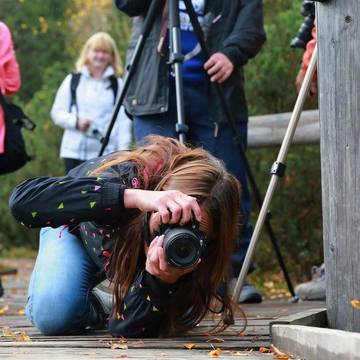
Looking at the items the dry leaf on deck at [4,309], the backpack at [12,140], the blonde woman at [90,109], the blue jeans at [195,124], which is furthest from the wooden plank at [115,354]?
the blonde woman at [90,109]

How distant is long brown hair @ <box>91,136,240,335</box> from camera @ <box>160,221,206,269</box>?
0.65 ft

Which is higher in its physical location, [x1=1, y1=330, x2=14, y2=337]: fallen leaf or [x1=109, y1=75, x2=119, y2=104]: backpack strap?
[x1=109, y1=75, x2=119, y2=104]: backpack strap

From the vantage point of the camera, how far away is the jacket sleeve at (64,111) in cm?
717

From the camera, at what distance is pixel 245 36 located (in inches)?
194

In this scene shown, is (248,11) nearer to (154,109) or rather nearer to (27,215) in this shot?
(154,109)

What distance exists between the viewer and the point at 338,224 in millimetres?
3090

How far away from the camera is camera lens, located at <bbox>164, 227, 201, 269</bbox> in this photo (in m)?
2.83

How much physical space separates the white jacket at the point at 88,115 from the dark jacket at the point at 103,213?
369 cm

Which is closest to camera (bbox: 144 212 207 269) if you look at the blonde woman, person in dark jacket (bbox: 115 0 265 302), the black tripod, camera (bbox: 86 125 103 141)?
the black tripod

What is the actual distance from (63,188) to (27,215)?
14 centimetres

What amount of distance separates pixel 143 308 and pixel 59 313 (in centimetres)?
43

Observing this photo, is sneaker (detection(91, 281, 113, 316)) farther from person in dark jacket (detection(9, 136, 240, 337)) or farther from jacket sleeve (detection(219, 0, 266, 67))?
jacket sleeve (detection(219, 0, 266, 67))

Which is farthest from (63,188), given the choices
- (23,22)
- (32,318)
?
(23,22)

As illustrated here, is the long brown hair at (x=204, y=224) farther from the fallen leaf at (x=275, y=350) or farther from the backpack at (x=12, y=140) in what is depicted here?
the backpack at (x=12, y=140)
